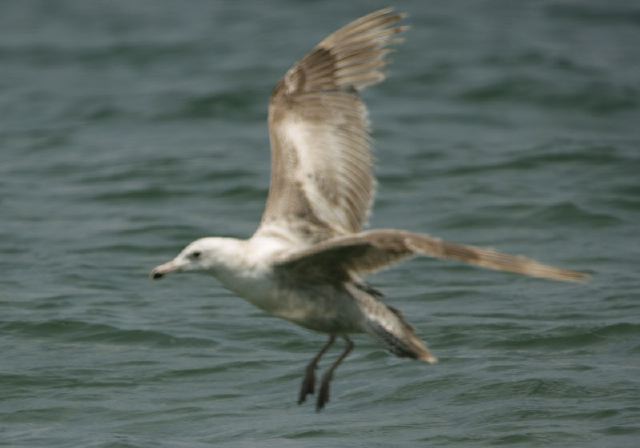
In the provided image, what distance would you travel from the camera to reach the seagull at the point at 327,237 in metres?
5.96

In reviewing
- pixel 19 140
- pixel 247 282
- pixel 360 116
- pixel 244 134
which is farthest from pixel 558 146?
pixel 247 282

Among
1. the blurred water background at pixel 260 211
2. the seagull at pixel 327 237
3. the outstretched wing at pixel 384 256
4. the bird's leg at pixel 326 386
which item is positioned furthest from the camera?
the blurred water background at pixel 260 211

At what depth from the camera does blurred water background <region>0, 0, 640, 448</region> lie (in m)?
8.00

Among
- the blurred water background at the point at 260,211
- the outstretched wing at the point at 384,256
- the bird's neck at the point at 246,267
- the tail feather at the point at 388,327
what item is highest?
the outstretched wing at the point at 384,256

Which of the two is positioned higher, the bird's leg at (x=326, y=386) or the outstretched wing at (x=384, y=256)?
the outstretched wing at (x=384, y=256)

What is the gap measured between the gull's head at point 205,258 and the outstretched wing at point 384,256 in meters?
0.28

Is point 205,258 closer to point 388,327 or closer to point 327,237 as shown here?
point 327,237

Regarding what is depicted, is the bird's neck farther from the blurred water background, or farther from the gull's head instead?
the blurred water background

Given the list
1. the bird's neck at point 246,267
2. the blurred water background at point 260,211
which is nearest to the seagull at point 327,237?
the bird's neck at point 246,267

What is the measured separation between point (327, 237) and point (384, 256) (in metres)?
0.87

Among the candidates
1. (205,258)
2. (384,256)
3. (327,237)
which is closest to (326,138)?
(327,237)

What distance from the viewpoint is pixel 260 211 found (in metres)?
12.7

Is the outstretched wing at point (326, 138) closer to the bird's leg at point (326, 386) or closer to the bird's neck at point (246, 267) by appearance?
the bird's neck at point (246, 267)

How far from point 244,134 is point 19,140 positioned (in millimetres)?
2490
